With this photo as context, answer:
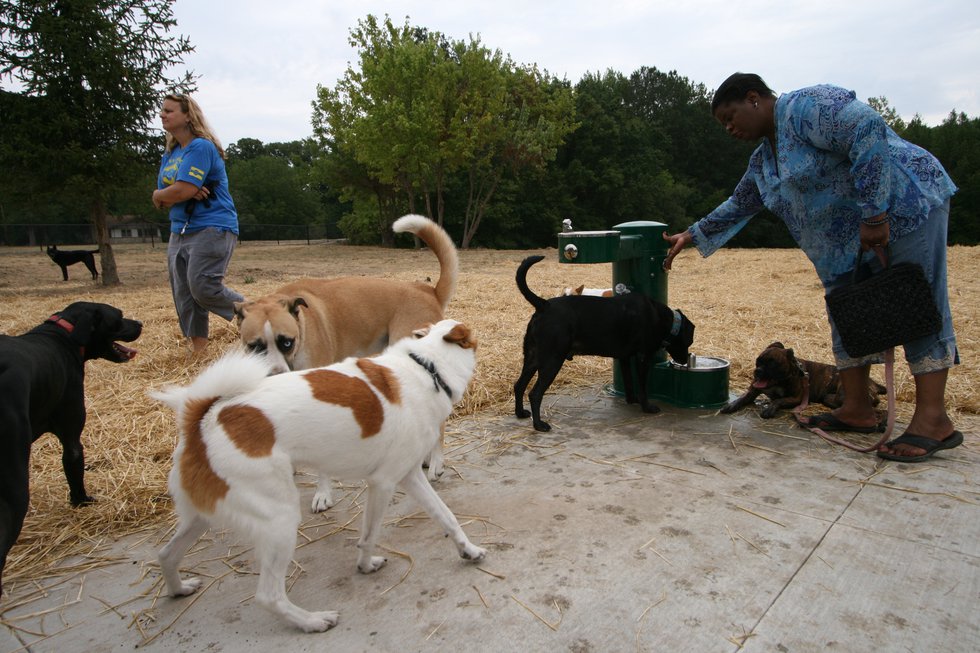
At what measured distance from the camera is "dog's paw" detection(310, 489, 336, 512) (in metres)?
3.05

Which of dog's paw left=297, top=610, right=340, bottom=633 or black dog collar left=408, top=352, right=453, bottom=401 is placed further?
black dog collar left=408, top=352, right=453, bottom=401

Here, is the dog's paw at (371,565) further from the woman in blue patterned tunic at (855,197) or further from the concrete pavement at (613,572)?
the woman in blue patterned tunic at (855,197)

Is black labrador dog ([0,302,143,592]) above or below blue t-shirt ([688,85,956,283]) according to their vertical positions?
below

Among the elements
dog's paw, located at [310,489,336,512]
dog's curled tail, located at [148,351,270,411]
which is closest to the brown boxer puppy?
dog's paw, located at [310,489,336,512]

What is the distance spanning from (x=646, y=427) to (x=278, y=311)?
2544 millimetres

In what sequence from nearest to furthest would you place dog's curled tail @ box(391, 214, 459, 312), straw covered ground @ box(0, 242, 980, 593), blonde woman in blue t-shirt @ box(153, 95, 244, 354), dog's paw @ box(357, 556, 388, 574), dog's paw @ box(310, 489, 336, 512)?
dog's paw @ box(357, 556, 388, 574)
straw covered ground @ box(0, 242, 980, 593)
dog's paw @ box(310, 489, 336, 512)
dog's curled tail @ box(391, 214, 459, 312)
blonde woman in blue t-shirt @ box(153, 95, 244, 354)

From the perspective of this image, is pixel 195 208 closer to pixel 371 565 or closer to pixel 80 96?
pixel 371 565

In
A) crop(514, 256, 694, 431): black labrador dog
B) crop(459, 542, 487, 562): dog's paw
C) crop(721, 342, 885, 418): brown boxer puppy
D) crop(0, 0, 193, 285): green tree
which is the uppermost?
crop(0, 0, 193, 285): green tree

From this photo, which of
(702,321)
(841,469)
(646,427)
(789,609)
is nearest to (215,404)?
(789,609)

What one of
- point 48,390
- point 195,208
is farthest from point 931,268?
point 195,208

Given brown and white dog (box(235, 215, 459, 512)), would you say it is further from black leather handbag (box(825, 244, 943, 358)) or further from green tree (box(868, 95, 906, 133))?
green tree (box(868, 95, 906, 133))

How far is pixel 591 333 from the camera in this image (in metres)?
4.18

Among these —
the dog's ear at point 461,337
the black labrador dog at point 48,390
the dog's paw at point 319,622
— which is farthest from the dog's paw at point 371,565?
the black labrador dog at point 48,390

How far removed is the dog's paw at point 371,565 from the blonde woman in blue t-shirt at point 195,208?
3.35 metres
